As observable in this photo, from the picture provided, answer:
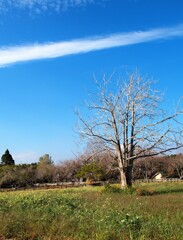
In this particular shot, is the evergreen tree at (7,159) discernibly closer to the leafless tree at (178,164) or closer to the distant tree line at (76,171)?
the distant tree line at (76,171)

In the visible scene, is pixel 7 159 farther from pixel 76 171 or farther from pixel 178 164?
pixel 178 164

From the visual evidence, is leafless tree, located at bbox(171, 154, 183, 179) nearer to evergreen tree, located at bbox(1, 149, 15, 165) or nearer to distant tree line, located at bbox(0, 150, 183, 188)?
distant tree line, located at bbox(0, 150, 183, 188)

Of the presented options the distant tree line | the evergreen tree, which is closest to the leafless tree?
the distant tree line

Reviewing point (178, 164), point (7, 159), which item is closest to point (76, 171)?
point (178, 164)

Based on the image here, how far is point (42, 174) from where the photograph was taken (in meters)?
62.1

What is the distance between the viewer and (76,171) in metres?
66.1

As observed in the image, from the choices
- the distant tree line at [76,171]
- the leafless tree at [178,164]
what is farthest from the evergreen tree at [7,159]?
the leafless tree at [178,164]

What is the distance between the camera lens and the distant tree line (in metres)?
54.9

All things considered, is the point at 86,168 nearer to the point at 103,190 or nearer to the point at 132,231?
the point at 103,190

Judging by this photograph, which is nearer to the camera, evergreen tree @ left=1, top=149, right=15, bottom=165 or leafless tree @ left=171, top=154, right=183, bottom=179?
leafless tree @ left=171, top=154, right=183, bottom=179

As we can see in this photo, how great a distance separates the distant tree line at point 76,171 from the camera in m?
54.9

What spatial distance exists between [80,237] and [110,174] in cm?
5136

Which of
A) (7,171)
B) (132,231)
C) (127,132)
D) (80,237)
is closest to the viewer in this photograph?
(80,237)

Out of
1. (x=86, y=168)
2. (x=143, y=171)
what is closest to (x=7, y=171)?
(x=86, y=168)
